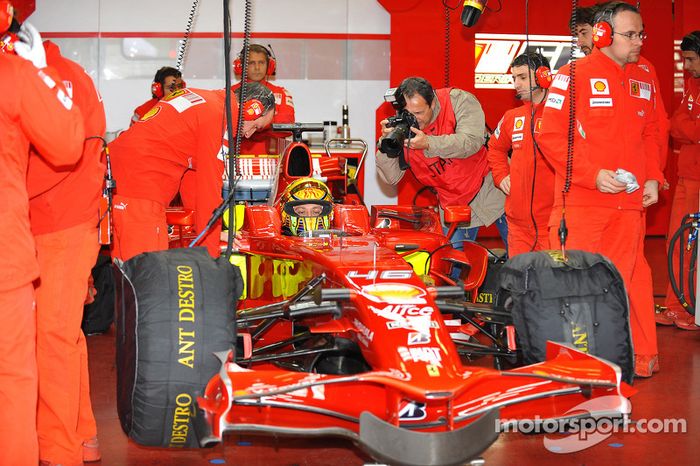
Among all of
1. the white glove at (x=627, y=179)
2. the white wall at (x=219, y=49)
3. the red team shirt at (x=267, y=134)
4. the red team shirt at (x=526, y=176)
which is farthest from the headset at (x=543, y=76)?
the white wall at (x=219, y=49)

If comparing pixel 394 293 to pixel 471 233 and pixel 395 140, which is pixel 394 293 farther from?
pixel 471 233

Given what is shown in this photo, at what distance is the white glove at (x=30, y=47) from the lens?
324cm

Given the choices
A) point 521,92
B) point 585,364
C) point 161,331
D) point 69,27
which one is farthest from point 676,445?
point 69,27

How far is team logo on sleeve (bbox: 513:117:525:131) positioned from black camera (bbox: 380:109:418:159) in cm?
79

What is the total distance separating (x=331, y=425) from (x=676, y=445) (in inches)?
74.8

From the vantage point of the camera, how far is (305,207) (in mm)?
5520

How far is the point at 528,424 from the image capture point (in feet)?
11.6

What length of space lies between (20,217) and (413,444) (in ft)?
5.15

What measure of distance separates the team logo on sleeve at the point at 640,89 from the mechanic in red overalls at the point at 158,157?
2103 mm

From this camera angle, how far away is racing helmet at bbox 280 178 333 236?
17.9 ft

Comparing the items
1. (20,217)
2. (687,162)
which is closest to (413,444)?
(20,217)

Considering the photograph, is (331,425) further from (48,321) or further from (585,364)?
(48,321)

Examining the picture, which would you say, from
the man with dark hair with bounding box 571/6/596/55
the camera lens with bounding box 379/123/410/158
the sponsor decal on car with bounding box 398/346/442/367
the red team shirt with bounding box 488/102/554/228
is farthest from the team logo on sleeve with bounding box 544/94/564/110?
the sponsor decal on car with bounding box 398/346/442/367

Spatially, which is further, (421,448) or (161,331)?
(161,331)
